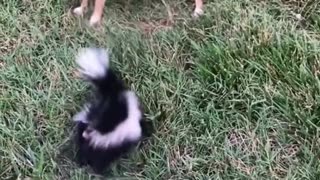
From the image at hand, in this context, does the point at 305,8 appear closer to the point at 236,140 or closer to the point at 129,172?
the point at 236,140

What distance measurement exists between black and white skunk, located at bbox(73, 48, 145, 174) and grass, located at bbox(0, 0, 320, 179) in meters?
0.06

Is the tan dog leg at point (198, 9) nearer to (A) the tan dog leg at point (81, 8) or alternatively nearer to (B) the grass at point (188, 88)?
(B) the grass at point (188, 88)

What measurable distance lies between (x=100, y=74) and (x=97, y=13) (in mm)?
757

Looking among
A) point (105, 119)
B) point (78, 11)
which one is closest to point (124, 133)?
point (105, 119)

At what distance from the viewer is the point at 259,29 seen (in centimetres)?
303

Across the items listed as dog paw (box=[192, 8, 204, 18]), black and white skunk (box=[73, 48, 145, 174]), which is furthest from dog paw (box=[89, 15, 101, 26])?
black and white skunk (box=[73, 48, 145, 174])

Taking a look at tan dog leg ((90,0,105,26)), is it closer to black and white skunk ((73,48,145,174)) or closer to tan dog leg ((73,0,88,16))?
tan dog leg ((73,0,88,16))

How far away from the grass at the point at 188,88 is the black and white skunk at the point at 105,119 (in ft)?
0.20

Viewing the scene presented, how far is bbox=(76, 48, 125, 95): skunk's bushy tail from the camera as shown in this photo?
102 inches

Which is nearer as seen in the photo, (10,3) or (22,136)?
(22,136)

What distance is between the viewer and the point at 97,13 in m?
3.30

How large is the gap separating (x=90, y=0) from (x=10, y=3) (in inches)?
14.5

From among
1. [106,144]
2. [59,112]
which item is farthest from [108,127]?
[59,112]

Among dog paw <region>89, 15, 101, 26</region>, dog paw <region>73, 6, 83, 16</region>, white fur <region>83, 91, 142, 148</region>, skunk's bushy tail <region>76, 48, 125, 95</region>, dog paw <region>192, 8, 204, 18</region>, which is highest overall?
skunk's bushy tail <region>76, 48, 125, 95</region>
